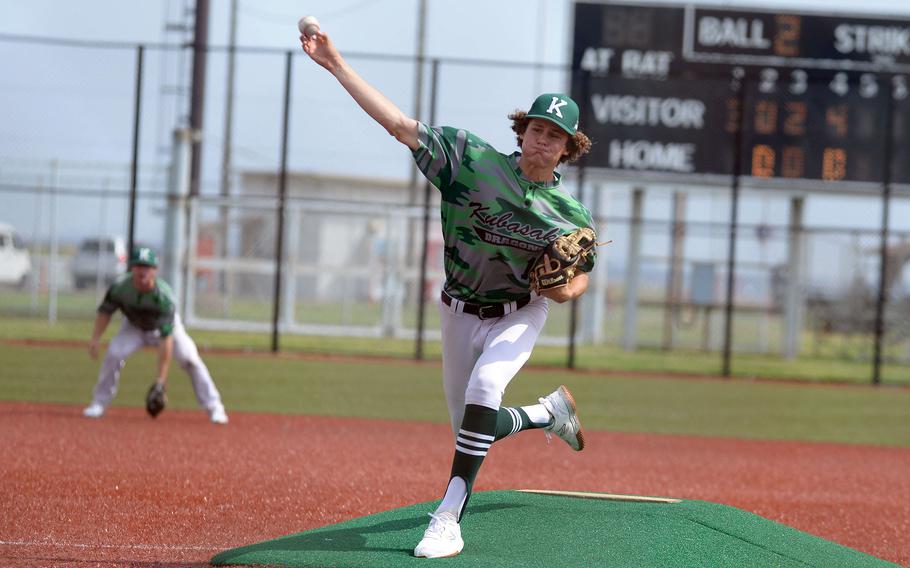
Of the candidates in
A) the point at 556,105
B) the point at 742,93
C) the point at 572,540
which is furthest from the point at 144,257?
the point at 742,93

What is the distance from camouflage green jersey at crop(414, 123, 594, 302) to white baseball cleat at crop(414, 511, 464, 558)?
42.7 inches

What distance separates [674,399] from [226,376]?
5619mm

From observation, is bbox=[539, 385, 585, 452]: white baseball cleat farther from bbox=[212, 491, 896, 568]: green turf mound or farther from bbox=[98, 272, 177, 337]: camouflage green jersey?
bbox=[98, 272, 177, 337]: camouflage green jersey

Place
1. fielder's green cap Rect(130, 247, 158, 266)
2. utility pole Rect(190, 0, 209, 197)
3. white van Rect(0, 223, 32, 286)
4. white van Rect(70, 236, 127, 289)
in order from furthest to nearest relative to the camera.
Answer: white van Rect(0, 223, 32, 286) < white van Rect(70, 236, 127, 289) < utility pole Rect(190, 0, 209, 197) < fielder's green cap Rect(130, 247, 158, 266)

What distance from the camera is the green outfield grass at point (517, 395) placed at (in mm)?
11500

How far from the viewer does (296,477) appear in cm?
716

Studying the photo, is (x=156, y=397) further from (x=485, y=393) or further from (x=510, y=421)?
(x=485, y=393)

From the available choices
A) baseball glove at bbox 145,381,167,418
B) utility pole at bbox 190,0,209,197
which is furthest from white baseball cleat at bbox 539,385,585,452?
utility pole at bbox 190,0,209,197

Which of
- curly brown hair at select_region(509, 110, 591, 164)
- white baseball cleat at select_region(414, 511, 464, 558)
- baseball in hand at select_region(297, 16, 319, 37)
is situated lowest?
white baseball cleat at select_region(414, 511, 464, 558)

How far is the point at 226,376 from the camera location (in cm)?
1384

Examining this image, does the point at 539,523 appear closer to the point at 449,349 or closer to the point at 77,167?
the point at 449,349

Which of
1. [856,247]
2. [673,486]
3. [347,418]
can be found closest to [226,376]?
[347,418]

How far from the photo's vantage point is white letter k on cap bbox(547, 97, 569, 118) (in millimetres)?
4965

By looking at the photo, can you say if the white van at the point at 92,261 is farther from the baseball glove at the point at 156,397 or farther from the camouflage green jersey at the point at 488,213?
the camouflage green jersey at the point at 488,213
